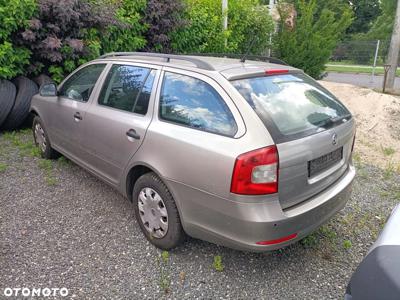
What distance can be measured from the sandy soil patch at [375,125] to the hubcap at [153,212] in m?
3.87

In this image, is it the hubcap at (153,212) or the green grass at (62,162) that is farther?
the green grass at (62,162)

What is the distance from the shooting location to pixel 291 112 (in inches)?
103

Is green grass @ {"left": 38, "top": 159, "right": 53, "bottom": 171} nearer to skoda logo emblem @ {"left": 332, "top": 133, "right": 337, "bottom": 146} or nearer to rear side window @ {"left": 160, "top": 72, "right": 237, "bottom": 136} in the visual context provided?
rear side window @ {"left": 160, "top": 72, "right": 237, "bottom": 136}

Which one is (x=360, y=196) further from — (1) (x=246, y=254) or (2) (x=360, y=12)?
(2) (x=360, y=12)

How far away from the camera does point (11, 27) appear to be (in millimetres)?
5723

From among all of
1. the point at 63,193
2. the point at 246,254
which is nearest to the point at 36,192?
the point at 63,193

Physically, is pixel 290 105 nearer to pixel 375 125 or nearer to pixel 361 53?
pixel 375 125

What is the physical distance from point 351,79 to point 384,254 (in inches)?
698

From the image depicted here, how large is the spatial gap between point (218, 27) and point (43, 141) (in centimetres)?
580

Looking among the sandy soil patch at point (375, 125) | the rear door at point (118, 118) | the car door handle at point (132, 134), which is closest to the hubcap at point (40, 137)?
the rear door at point (118, 118)

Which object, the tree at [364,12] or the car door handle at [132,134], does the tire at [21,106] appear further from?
the tree at [364,12]

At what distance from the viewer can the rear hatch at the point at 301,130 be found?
2.34m

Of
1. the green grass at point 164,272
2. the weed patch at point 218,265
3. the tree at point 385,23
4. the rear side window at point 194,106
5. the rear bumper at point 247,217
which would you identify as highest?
the tree at point 385,23

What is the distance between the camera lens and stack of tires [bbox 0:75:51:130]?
223 inches
